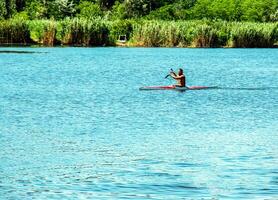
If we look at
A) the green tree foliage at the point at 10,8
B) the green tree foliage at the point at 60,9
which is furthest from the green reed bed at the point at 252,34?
the green tree foliage at the point at 10,8

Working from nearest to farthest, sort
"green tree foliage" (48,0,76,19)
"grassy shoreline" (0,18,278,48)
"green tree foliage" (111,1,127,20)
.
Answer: "grassy shoreline" (0,18,278,48), "green tree foliage" (48,0,76,19), "green tree foliage" (111,1,127,20)

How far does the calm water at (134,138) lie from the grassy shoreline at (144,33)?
28.2m

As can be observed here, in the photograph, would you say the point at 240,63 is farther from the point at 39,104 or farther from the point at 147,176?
the point at 147,176

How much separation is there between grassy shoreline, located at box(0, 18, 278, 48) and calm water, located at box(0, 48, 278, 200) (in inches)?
1110

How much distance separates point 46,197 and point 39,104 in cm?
1741

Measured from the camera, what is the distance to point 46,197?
16.3 m

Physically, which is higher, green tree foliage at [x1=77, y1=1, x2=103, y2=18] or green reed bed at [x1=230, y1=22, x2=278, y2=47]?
green tree foliage at [x1=77, y1=1, x2=103, y2=18]

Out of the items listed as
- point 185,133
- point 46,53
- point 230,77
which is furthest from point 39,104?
point 46,53

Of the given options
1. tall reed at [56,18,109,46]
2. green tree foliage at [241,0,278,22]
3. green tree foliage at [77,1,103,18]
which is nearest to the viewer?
tall reed at [56,18,109,46]

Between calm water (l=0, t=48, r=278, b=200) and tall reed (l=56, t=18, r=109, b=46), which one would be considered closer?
calm water (l=0, t=48, r=278, b=200)

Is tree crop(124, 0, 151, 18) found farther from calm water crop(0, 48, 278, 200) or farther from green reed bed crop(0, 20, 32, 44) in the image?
calm water crop(0, 48, 278, 200)

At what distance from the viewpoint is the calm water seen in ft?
57.0

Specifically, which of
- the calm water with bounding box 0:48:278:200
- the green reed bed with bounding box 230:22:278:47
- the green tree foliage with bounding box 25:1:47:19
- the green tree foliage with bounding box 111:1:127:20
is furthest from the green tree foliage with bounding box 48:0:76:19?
the calm water with bounding box 0:48:278:200

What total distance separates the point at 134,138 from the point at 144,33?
59387 millimetres
